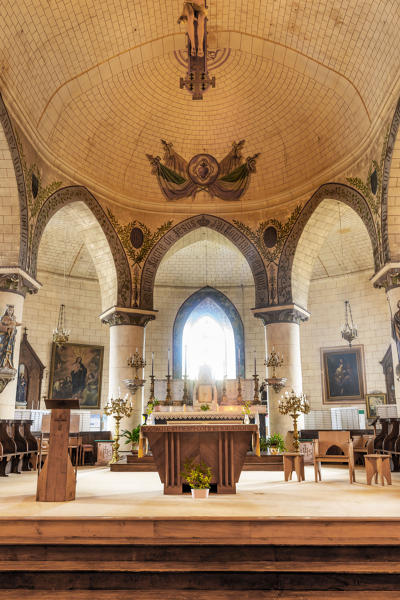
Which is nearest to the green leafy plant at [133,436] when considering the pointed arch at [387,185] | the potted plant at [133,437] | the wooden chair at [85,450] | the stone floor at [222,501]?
the potted plant at [133,437]

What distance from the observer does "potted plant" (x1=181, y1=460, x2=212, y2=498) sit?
22.6ft

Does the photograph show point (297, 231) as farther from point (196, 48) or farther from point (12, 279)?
point (12, 279)

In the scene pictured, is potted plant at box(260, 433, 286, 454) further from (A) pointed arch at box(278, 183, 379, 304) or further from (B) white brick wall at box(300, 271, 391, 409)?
(B) white brick wall at box(300, 271, 391, 409)

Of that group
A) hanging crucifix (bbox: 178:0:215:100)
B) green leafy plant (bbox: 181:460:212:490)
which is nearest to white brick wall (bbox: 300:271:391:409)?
hanging crucifix (bbox: 178:0:215:100)

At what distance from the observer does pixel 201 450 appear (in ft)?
25.2

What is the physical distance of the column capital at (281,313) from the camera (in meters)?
15.1

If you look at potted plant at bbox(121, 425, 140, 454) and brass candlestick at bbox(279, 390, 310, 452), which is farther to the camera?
potted plant at bbox(121, 425, 140, 454)

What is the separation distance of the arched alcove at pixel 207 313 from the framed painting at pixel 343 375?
3292 millimetres

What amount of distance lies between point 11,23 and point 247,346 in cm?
1374

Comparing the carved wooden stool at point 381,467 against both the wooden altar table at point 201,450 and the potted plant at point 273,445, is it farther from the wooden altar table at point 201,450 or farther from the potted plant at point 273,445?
the potted plant at point 273,445

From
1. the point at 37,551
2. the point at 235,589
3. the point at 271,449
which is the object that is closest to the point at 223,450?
the point at 235,589

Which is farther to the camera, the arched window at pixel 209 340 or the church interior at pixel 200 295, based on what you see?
the arched window at pixel 209 340

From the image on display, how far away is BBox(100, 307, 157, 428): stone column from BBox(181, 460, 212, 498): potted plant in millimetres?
8065

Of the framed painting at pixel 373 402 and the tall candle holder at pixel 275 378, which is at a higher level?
the tall candle holder at pixel 275 378
